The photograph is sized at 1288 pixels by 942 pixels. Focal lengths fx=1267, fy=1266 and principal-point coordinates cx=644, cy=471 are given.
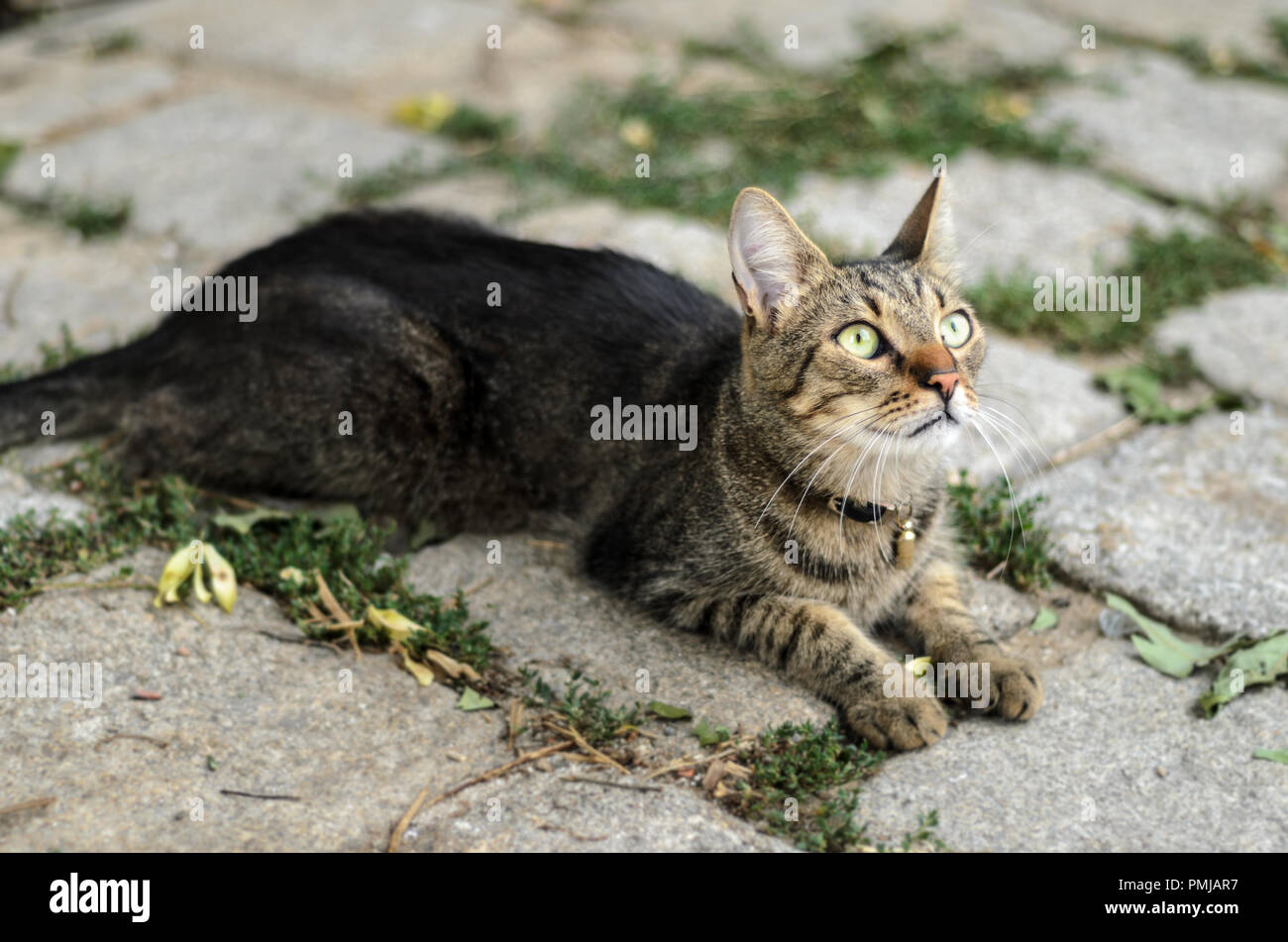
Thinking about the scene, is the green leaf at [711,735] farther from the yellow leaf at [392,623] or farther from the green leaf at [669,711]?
the yellow leaf at [392,623]

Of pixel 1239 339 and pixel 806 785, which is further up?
pixel 1239 339

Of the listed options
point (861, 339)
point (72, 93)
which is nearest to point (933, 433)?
point (861, 339)

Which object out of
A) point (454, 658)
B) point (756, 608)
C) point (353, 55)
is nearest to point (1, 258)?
point (353, 55)

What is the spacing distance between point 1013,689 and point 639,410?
1274mm

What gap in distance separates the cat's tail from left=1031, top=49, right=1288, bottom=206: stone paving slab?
422 cm

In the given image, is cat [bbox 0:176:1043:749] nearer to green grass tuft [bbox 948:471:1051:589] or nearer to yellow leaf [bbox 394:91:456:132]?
green grass tuft [bbox 948:471:1051:589]

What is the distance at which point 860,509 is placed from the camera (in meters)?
3.23

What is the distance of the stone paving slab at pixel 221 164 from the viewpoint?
17.6 ft

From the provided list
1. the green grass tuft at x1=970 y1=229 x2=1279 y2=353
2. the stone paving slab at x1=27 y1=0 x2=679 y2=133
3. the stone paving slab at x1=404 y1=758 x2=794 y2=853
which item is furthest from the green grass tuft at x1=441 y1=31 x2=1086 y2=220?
the stone paving slab at x1=404 y1=758 x2=794 y2=853

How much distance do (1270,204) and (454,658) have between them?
14.1 ft

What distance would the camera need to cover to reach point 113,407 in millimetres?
3961

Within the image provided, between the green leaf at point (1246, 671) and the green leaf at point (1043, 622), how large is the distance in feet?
1.42

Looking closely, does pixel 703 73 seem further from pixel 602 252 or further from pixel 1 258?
pixel 1 258

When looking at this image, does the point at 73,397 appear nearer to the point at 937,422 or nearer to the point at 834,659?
the point at 834,659
